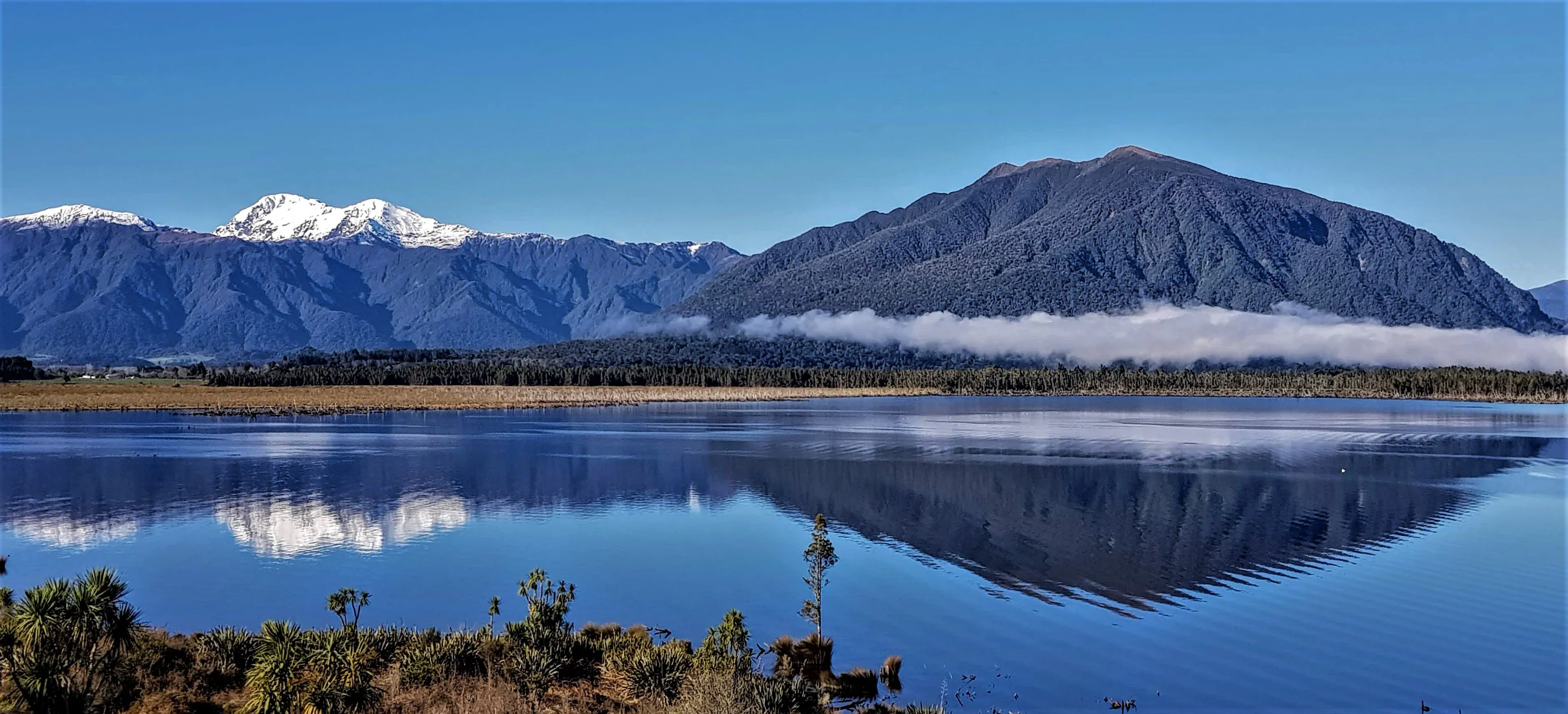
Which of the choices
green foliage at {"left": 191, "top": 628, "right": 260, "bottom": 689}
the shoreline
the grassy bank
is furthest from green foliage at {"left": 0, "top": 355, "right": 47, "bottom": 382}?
the grassy bank

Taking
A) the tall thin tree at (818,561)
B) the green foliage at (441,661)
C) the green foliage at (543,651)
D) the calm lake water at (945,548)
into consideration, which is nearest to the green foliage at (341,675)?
the green foliage at (441,661)

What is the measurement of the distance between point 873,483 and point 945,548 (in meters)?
18.0

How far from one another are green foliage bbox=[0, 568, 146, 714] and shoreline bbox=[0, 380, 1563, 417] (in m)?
107

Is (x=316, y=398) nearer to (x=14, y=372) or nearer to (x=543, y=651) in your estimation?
(x=14, y=372)

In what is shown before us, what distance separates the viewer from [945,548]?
34.6 m

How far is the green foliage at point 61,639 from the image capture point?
13156 millimetres

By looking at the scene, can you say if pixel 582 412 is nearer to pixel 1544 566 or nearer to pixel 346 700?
pixel 1544 566

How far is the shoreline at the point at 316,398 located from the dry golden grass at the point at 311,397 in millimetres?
177

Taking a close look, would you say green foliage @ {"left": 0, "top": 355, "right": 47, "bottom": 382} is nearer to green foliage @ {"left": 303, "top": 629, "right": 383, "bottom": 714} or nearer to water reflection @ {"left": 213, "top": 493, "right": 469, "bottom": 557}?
water reflection @ {"left": 213, "top": 493, "right": 469, "bottom": 557}

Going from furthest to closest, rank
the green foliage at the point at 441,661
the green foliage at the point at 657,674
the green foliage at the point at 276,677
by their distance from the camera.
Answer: the green foliage at the point at 441,661, the green foliage at the point at 657,674, the green foliage at the point at 276,677

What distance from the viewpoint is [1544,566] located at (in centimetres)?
3256

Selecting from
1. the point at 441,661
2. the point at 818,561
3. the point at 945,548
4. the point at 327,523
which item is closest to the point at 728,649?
the point at 441,661

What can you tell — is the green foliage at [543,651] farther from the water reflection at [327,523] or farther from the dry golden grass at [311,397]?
the dry golden grass at [311,397]

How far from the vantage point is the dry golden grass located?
410 feet
